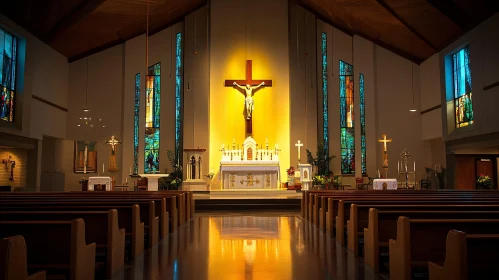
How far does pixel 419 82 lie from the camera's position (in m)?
16.5

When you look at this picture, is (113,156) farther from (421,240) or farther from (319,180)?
(421,240)

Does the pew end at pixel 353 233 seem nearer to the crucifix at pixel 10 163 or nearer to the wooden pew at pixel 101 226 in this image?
the wooden pew at pixel 101 226

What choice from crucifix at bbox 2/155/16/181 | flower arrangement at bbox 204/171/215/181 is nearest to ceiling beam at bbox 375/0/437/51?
flower arrangement at bbox 204/171/215/181

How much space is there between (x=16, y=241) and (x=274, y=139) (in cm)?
1443

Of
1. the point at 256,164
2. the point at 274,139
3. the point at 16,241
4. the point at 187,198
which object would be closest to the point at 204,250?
the point at 16,241

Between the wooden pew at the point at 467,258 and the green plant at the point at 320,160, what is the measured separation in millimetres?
12728

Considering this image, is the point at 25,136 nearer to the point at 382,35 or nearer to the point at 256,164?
the point at 256,164

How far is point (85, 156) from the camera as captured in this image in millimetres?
15820

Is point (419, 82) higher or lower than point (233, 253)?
higher

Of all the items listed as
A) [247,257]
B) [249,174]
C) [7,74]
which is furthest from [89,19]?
[247,257]

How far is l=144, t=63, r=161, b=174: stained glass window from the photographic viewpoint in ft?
53.1

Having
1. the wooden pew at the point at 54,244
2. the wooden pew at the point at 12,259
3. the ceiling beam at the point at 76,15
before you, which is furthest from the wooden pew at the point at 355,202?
the ceiling beam at the point at 76,15

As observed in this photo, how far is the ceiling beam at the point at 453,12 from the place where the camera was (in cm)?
1194

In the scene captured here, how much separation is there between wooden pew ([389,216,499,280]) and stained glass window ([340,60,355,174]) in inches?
517
